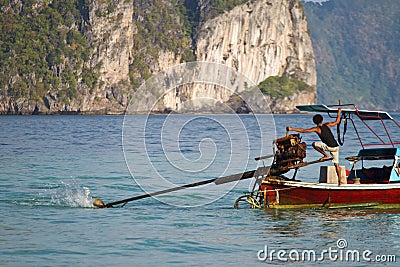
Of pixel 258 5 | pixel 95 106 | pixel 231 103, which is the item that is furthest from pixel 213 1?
pixel 95 106

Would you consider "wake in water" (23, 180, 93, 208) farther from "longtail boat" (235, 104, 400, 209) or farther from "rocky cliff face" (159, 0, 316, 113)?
"rocky cliff face" (159, 0, 316, 113)

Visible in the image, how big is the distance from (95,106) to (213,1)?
44.6 metres

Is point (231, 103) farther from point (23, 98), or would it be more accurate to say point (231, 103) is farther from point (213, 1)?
point (23, 98)

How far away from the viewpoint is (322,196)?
19656 mm

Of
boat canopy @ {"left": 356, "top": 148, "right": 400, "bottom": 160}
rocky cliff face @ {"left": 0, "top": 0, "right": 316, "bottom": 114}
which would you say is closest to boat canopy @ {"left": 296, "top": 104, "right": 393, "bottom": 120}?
boat canopy @ {"left": 356, "top": 148, "right": 400, "bottom": 160}

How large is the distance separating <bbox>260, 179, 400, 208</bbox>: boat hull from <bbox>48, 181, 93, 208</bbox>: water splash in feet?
16.7

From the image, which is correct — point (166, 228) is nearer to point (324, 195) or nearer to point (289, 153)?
point (289, 153)

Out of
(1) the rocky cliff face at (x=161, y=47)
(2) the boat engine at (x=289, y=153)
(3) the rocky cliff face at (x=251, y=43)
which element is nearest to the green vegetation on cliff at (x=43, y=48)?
(1) the rocky cliff face at (x=161, y=47)

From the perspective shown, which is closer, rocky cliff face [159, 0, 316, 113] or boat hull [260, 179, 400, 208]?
boat hull [260, 179, 400, 208]

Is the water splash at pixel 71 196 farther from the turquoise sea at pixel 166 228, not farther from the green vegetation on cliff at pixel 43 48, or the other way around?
the green vegetation on cliff at pixel 43 48

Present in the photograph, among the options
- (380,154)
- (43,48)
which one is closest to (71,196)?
(380,154)

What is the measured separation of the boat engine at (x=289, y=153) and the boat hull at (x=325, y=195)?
39 centimetres

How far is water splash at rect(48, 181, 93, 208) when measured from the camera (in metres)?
21.6

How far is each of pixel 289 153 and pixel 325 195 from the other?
4.79 feet
